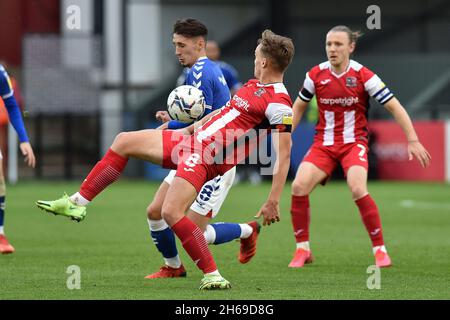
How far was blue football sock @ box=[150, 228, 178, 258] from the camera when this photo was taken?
28.3 feet

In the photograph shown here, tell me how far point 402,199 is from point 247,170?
232 inches

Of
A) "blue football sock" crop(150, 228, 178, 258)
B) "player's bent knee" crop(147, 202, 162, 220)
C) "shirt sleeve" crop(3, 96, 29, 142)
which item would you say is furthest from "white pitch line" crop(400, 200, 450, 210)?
"player's bent knee" crop(147, 202, 162, 220)

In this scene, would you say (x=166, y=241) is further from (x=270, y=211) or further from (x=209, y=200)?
(x=270, y=211)

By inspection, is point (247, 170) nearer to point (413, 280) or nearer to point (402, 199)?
point (402, 199)

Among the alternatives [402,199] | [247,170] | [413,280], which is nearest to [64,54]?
[247,170]

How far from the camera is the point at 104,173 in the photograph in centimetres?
777

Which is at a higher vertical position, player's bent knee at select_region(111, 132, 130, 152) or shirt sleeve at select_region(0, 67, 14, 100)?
shirt sleeve at select_region(0, 67, 14, 100)

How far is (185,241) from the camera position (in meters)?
7.61

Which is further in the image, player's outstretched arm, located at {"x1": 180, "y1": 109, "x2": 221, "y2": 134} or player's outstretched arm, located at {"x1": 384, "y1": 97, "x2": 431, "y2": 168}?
player's outstretched arm, located at {"x1": 384, "y1": 97, "x2": 431, "y2": 168}

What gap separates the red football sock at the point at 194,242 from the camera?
759 cm

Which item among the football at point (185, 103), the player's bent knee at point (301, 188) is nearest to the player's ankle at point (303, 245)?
the player's bent knee at point (301, 188)

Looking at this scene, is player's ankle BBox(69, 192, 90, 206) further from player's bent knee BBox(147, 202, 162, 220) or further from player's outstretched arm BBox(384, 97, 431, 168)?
player's outstretched arm BBox(384, 97, 431, 168)

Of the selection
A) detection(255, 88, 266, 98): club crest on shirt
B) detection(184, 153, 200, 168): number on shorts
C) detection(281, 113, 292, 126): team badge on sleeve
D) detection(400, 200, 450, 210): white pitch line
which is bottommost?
detection(400, 200, 450, 210): white pitch line

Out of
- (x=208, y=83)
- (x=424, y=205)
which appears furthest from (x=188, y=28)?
(x=424, y=205)
